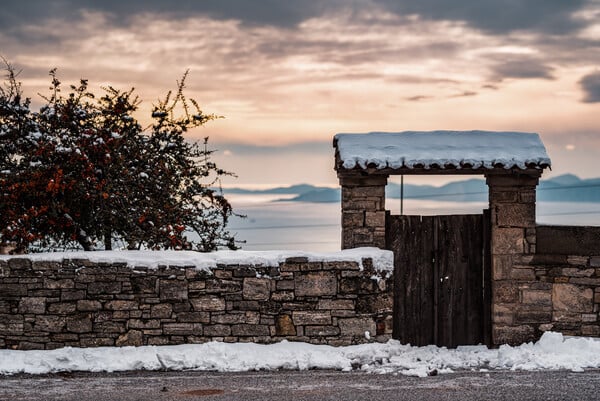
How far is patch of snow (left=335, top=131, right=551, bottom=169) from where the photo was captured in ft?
33.0

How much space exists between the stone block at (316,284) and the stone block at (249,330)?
2.17 ft

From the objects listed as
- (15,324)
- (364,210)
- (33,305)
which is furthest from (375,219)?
(15,324)

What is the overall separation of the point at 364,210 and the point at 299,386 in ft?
9.69

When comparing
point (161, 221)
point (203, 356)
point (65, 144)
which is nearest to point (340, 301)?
point (203, 356)

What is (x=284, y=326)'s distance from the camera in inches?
393

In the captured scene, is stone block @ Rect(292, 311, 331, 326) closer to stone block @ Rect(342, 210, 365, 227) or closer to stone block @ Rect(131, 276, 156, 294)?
stone block @ Rect(342, 210, 365, 227)

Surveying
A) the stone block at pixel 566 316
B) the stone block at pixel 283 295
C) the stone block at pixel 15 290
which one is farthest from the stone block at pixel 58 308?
the stone block at pixel 566 316

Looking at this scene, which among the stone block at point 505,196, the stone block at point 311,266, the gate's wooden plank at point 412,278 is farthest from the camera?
the gate's wooden plank at point 412,278

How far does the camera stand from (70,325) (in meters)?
9.95

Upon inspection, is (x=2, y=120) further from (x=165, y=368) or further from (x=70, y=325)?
(x=165, y=368)

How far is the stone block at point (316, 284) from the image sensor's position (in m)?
10.0

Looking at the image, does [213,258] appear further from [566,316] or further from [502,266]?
[566,316]

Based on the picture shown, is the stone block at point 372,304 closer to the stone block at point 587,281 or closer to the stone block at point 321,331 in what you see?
the stone block at point 321,331

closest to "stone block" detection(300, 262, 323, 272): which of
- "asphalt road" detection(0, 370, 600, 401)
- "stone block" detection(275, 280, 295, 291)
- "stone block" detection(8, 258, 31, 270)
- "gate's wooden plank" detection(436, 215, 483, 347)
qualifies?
"stone block" detection(275, 280, 295, 291)
